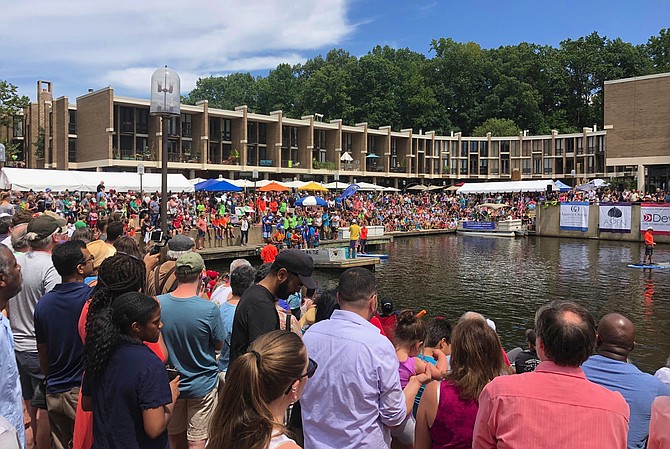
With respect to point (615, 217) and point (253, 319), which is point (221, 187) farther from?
point (615, 217)

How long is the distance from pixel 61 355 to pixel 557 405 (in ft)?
10.7

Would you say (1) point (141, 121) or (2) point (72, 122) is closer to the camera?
(2) point (72, 122)

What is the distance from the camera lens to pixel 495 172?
7788cm

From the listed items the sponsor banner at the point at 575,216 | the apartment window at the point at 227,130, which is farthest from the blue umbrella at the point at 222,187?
the apartment window at the point at 227,130

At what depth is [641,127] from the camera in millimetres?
49375

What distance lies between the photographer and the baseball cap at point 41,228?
5.02 m

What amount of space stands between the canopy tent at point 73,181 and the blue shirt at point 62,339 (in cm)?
1993

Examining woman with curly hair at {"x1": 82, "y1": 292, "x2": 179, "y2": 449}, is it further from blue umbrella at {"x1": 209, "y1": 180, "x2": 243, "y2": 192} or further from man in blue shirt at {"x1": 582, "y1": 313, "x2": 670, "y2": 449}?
blue umbrella at {"x1": 209, "y1": 180, "x2": 243, "y2": 192}

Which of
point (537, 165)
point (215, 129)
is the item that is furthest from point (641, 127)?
point (215, 129)

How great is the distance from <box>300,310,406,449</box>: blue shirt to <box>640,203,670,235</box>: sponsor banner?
125ft

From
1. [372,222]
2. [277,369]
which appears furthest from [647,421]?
[372,222]

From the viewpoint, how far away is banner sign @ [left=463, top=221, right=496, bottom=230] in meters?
42.2

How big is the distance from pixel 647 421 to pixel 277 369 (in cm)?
205

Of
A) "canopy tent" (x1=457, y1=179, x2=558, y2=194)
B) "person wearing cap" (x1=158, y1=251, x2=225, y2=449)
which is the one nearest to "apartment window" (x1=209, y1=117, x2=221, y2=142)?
"canopy tent" (x1=457, y1=179, x2=558, y2=194)
